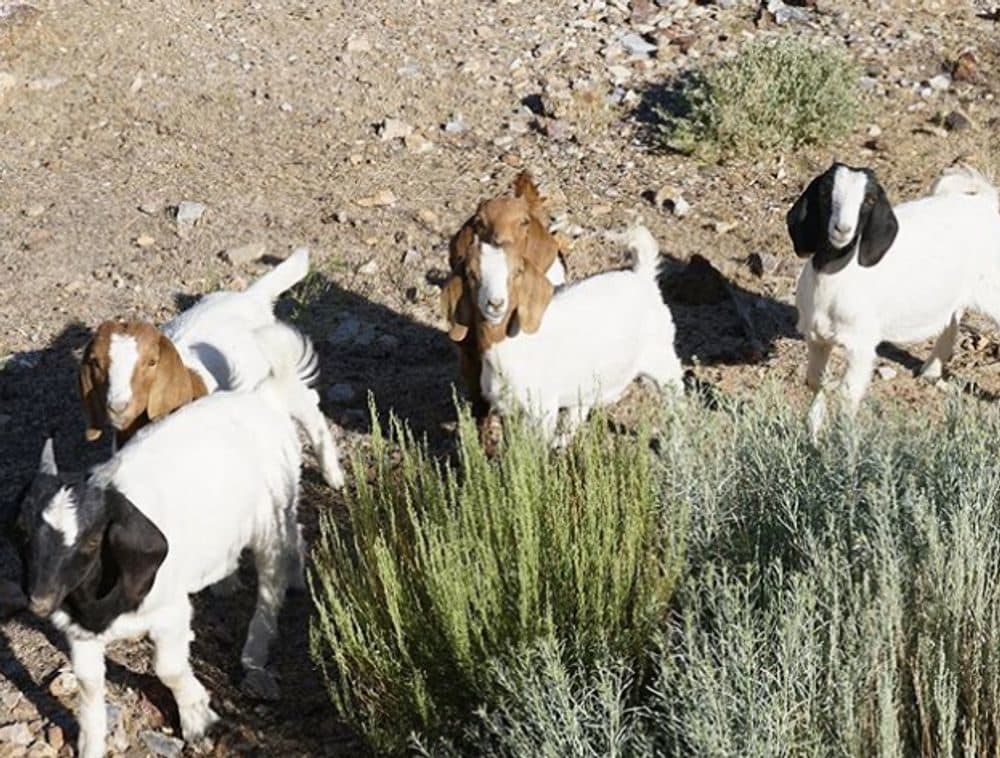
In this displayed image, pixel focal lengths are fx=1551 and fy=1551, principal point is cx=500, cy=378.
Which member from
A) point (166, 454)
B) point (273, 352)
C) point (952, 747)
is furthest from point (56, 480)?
point (952, 747)

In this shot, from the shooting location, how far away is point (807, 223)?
678 cm

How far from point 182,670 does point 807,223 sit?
10.9 ft

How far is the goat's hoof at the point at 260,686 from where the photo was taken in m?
5.59

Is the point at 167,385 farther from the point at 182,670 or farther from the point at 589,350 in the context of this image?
the point at 589,350

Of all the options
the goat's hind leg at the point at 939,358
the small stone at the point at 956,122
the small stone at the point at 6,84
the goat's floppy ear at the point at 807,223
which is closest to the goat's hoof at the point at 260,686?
the goat's floppy ear at the point at 807,223

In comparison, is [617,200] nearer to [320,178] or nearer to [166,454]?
[320,178]

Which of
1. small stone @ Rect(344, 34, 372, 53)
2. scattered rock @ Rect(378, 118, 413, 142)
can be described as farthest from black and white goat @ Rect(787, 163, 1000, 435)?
small stone @ Rect(344, 34, 372, 53)

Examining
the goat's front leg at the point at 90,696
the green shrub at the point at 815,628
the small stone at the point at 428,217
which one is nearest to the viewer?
the green shrub at the point at 815,628

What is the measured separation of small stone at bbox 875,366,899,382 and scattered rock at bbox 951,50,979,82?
3405 mm

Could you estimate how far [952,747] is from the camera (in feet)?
13.6

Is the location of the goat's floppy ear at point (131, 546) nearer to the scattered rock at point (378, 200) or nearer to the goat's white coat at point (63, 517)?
the goat's white coat at point (63, 517)

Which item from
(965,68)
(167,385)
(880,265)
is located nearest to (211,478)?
(167,385)

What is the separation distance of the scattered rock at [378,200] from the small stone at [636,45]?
2389 mm

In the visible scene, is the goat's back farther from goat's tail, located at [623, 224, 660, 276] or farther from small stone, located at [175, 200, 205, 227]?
small stone, located at [175, 200, 205, 227]
